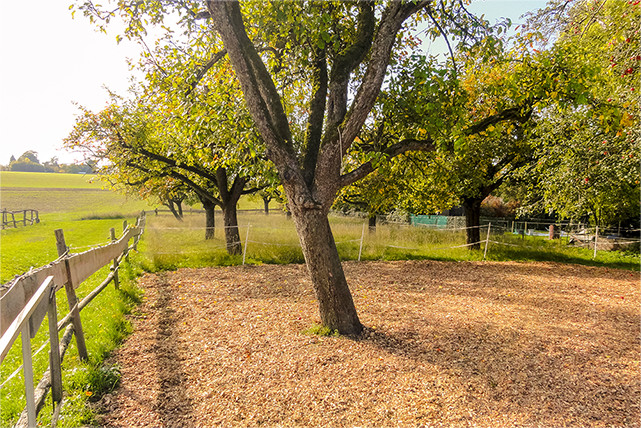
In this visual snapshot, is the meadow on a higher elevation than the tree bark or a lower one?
lower

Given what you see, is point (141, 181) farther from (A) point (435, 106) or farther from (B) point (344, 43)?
(A) point (435, 106)

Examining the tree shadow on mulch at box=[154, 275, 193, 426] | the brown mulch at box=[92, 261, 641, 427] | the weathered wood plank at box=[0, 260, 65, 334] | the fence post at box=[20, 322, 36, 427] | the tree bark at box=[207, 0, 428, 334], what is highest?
the tree bark at box=[207, 0, 428, 334]

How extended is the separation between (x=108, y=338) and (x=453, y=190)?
1228 centimetres

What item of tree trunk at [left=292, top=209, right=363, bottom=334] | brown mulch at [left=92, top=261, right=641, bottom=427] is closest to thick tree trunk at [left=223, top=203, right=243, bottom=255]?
brown mulch at [left=92, top=261, right=641, bottom=427]

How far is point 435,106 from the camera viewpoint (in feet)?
17.6

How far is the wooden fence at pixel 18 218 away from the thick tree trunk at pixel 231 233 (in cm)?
2266

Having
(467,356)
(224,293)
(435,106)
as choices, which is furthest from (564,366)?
(224,293)

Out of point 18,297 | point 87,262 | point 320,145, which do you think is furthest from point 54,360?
point 320,145

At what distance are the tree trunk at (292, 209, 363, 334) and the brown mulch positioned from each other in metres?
0.30

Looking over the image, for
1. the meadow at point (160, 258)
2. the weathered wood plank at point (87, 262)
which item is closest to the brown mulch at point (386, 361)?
the meadow at point (160, 258)

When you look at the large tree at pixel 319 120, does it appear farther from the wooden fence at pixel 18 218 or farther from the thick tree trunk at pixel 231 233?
the wooden fence at pixel 18 218

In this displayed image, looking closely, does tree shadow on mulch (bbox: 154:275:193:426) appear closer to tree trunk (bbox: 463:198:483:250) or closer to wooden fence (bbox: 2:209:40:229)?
tree trunk (bbox: 463:198:483:250)

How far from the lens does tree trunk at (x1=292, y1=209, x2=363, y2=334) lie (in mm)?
4957

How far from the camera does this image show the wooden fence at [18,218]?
25906 millimetres
